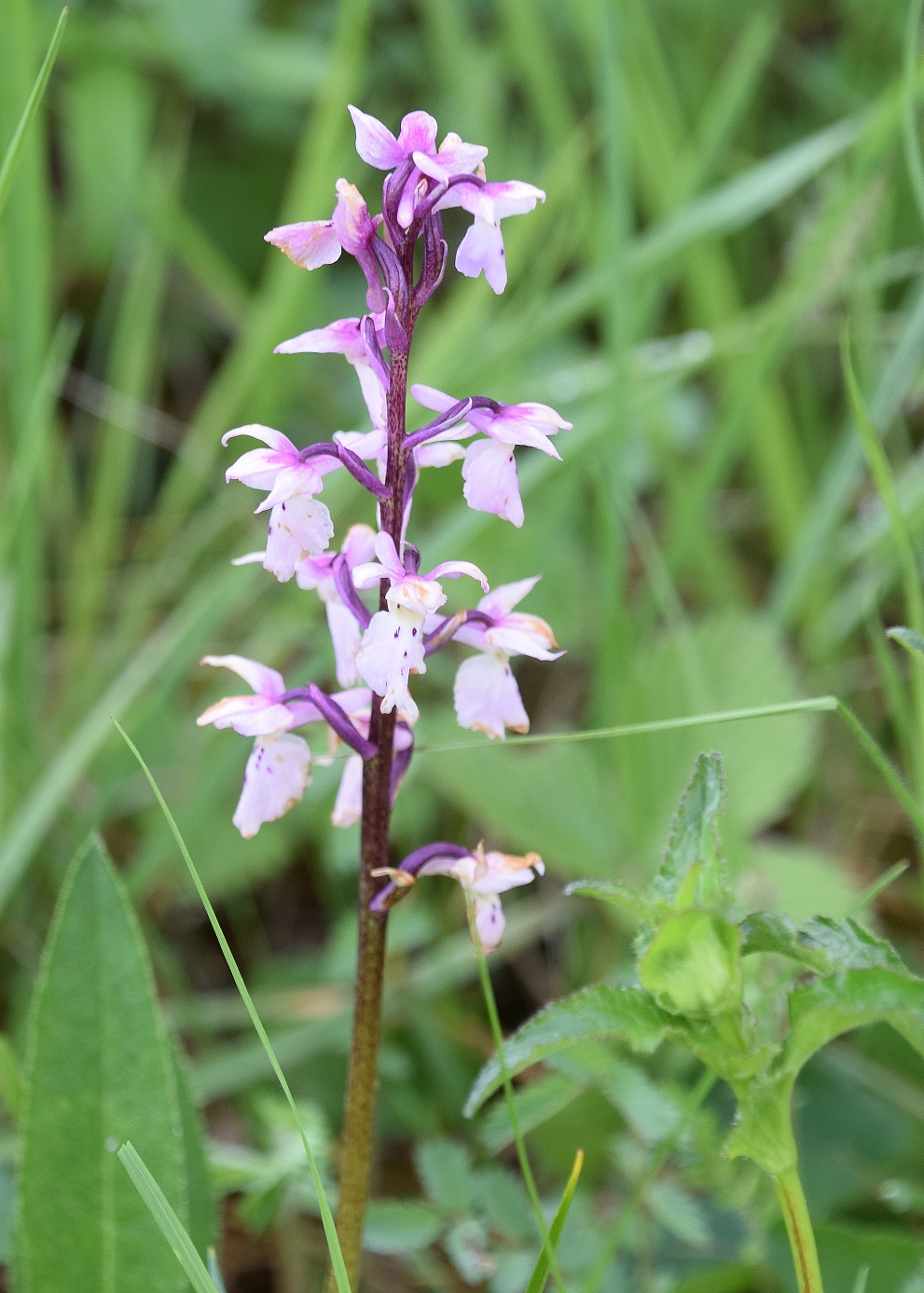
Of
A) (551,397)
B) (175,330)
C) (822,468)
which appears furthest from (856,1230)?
(175,330)

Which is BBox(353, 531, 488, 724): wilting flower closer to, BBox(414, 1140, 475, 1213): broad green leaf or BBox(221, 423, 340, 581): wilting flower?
BBox(221, 423, 340, 581): wilting flower

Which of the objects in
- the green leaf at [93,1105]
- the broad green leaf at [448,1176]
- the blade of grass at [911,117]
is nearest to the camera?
the green leaf at [93,1105]

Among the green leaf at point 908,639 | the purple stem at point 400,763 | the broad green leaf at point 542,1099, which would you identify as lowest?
the broad green leaf at point 542,1099

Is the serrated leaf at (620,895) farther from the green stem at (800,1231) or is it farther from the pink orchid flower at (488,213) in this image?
the pink orchid flower at (488,213)

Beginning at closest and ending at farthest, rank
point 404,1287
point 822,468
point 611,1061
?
point 611,1061 < point 404,1287 < point 822,468

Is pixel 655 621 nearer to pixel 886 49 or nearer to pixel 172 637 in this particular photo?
pixel 172 637

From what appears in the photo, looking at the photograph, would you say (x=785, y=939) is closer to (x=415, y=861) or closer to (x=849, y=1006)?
(x=849, y=1006)

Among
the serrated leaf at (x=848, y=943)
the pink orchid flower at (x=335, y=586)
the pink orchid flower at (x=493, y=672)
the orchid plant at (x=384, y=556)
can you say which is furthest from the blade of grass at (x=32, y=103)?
the serrated leaf at (x=848, y=943)

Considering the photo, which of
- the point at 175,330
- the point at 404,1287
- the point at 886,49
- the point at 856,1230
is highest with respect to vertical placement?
the point at 886,49
